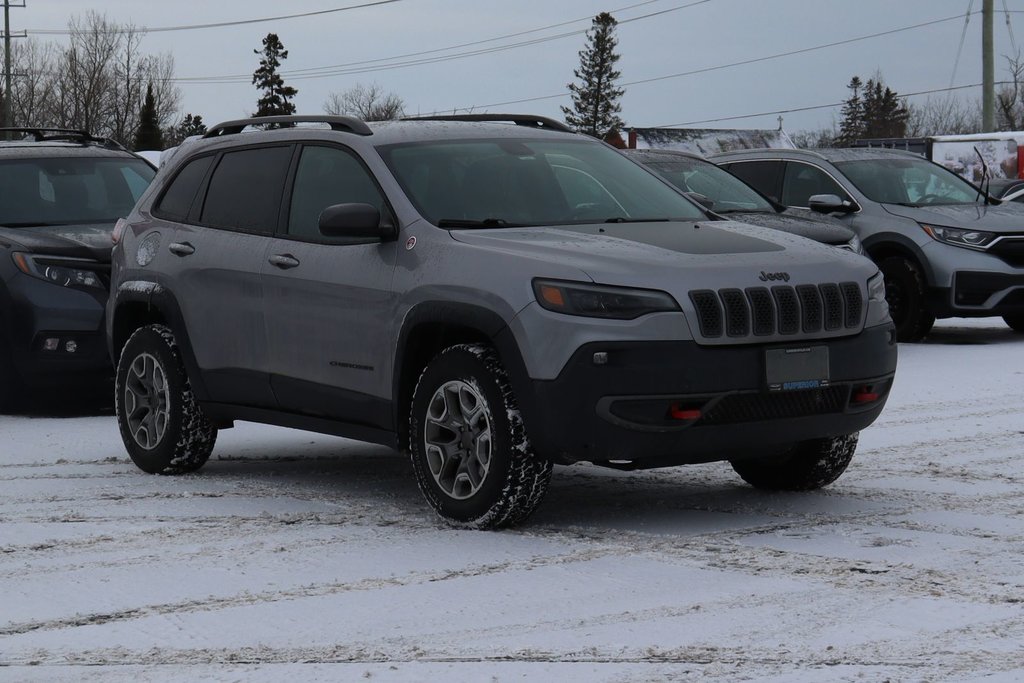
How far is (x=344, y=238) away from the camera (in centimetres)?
715

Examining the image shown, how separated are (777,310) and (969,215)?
9.07 m

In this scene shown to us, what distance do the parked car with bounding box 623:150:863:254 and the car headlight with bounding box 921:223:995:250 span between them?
90 centimetres

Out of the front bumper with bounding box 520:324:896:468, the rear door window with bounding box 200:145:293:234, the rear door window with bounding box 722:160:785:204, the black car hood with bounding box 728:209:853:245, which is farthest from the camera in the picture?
the rear door window with bounding box 722:160:785:204

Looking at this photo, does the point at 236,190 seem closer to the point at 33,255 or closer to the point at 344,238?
the point at 344,238

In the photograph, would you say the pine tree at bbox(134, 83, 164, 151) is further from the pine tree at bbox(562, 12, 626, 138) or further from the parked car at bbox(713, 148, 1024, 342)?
the parked car at bbox(713, 148, 1024, 342)

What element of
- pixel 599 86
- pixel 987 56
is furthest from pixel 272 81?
pixel 987 56

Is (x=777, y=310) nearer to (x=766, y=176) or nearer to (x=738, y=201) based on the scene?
(x=738, y=201)

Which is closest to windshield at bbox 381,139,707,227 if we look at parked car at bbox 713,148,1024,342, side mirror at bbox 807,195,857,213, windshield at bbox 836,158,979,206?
side mirror at bbox 807,195,857,213

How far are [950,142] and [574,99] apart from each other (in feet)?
180

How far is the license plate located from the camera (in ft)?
20.6

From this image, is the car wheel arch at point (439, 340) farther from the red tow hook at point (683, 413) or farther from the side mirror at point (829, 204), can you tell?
the side mirror at point (829, 204)

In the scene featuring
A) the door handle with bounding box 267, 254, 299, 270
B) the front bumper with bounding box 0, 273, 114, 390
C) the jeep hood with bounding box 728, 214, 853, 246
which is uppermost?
the jeep hood with bounding box 728, 214, 853, 246

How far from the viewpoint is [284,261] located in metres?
7.45

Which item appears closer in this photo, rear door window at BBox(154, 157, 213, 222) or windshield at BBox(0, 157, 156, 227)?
rear door window at BBox(154, 157, 213, 222)
